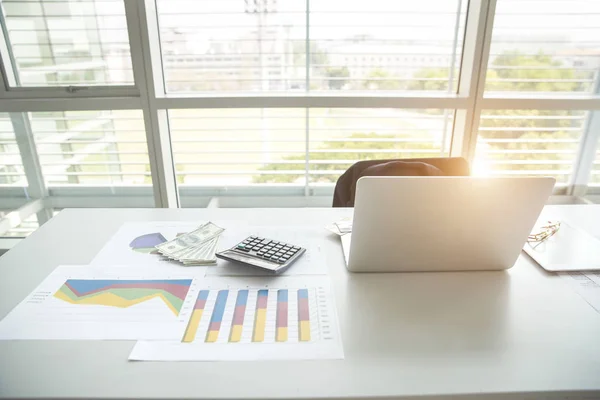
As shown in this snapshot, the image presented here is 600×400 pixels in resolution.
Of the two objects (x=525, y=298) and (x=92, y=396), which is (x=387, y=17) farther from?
(x=92, y=396)

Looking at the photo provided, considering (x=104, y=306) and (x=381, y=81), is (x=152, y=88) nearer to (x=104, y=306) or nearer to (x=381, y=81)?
(x=381, y=81)

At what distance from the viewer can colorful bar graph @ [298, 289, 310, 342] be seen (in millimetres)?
752

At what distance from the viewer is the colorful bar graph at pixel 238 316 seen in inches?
29.5

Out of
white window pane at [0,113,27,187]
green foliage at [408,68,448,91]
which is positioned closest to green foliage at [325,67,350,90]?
green foliage at [408,68,448,91]

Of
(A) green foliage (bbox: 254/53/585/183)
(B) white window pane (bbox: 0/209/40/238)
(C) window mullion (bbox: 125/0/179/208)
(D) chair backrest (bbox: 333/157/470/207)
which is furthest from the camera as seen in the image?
(B) white window pane (bbox: 0/209/40/238)

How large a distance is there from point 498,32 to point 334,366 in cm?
208

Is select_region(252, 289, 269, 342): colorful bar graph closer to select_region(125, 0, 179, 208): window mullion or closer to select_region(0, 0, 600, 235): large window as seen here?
select_region(0, 0, 600, 235): large window

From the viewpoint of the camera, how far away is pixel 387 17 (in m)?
2.16

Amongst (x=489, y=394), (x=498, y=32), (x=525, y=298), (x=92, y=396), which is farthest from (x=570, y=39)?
(x=92, y=396)

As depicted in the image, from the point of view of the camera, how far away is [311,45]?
221 centimetres

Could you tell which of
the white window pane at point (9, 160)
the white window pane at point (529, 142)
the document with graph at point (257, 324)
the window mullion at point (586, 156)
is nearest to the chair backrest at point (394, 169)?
the document with graph at point (257, 324)

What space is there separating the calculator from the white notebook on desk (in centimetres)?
61

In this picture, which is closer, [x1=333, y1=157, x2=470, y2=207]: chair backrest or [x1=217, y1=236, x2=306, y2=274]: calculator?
[x1=217, y1=236, x2=306, y2=274]: calculator

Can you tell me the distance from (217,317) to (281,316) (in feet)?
0.42
